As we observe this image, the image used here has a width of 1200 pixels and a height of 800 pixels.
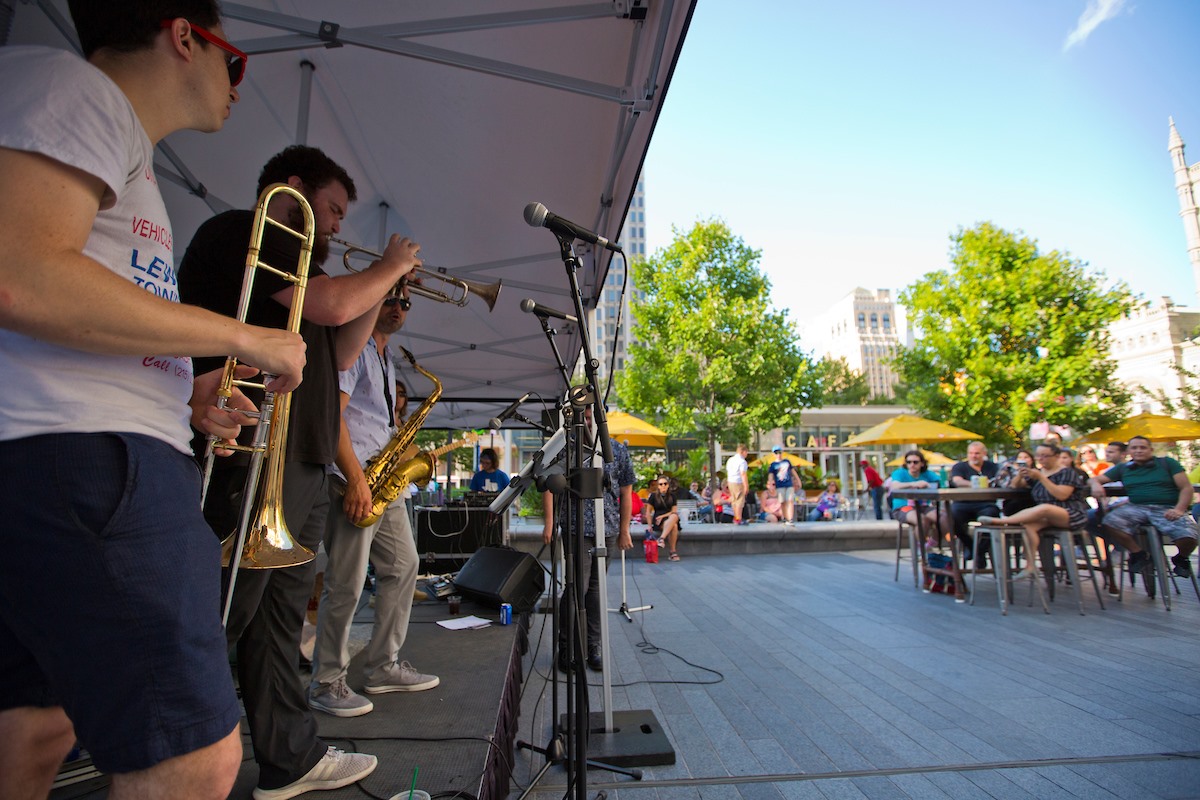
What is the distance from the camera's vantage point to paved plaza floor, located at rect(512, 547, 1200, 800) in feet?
8.02

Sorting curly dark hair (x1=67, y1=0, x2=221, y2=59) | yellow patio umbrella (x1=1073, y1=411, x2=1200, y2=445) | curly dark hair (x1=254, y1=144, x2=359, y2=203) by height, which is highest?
yellow patio umbrella (x1=1073, y1=411, x2=1200, y2=445)

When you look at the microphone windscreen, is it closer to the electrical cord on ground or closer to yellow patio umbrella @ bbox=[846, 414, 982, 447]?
the electrical cord on ground

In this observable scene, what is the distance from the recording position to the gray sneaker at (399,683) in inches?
109

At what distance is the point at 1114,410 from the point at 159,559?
2544cm

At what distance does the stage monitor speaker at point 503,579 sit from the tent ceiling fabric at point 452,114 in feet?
7.89

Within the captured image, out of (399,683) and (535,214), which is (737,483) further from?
(535,214)

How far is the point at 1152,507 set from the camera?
6.11 meters

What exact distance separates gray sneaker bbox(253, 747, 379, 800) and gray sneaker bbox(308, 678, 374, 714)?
64 centimetres

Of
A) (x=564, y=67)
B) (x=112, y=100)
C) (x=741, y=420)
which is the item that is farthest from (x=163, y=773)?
(x=741, y=420)

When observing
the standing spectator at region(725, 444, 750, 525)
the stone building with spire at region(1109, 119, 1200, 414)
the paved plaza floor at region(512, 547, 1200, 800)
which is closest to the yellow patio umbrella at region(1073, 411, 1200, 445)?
the paved plaza floor at region(512, 547, 1200, 800)

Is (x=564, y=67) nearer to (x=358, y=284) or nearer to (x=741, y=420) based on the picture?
(x=358, y=284)

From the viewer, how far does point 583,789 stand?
162 centimetres

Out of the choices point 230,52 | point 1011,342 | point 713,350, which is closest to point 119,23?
point 230,52

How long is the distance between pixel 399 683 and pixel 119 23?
2.66 m
